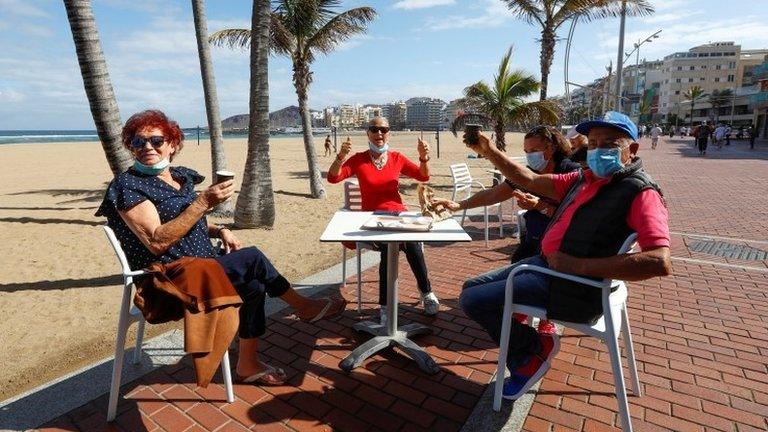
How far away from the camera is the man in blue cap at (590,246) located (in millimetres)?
1967

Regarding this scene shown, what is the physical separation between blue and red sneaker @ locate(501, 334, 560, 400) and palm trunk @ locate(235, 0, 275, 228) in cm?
552

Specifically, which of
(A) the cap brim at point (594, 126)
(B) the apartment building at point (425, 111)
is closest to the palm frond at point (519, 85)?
(A) the cap brim at point (594, 126)

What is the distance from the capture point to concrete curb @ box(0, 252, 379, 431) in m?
2.46

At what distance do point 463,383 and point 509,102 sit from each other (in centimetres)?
941

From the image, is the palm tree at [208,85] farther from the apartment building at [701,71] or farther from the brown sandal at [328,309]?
the apartment building at [701,71]

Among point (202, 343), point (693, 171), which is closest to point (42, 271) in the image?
point (202, 343)

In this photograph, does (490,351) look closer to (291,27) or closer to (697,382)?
(697,382)

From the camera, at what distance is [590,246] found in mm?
2182

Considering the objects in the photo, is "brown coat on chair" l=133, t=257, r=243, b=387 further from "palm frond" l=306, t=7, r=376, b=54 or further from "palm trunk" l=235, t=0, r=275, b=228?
"palm frond" l=306, t=7, r=376, b=54

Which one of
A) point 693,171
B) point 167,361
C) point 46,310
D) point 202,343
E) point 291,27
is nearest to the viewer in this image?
point 202,343

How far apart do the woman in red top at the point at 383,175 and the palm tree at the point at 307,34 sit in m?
7.07

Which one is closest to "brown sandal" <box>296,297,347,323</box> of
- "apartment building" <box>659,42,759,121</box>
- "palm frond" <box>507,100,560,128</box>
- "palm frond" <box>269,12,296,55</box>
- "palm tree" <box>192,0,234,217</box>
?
"palm tree" <box>192,0,234,217</box>

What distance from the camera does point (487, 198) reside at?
338 cm

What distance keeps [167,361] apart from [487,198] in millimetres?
2619
